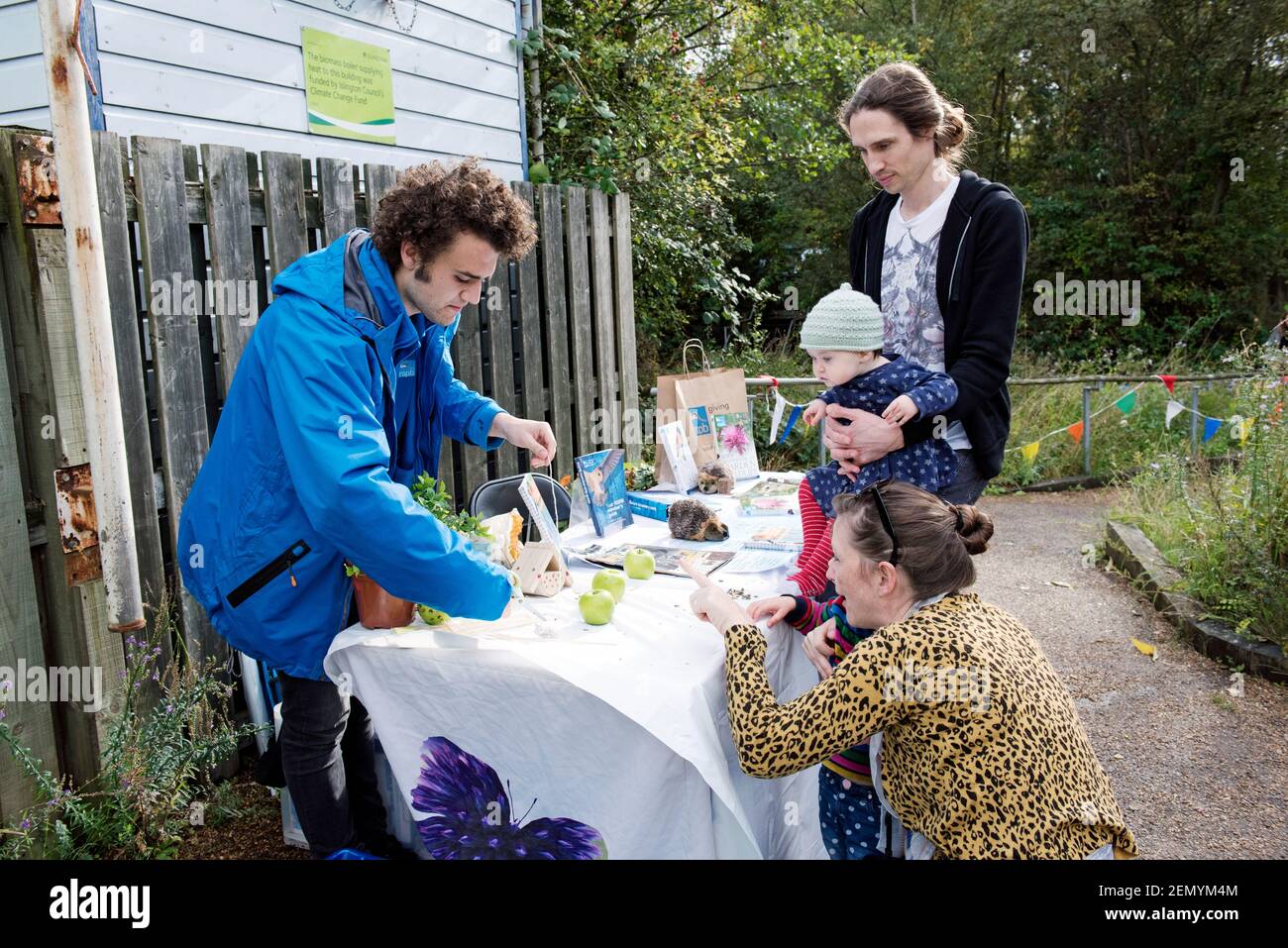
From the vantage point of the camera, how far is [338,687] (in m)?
2.48

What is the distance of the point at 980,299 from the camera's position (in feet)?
8.14

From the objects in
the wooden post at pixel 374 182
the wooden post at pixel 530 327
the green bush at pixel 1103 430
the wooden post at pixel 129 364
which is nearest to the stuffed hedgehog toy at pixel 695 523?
the wooden post at pixel 129 364

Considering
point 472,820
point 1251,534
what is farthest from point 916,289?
point 1251,534

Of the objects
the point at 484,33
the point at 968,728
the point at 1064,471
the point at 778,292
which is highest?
the point at 484,33

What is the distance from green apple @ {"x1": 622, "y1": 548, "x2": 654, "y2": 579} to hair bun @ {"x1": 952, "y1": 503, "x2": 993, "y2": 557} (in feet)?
3.39

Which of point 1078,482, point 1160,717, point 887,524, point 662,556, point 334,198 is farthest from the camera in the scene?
point 1078,482

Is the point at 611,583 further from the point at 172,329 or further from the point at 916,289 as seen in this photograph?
the point at 172,329

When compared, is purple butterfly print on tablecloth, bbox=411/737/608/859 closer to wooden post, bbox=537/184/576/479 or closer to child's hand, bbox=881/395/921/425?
child's hand, bbox=881/395/921/425

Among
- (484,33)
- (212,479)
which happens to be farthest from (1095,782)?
(484,33)

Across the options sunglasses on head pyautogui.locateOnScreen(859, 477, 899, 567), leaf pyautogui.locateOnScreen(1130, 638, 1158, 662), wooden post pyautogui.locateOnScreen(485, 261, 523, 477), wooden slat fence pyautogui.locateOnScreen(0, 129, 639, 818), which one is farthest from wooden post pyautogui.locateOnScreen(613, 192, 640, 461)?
sunglasses on head pyautogui.locateOnScreen(859, 477, 899, 567)

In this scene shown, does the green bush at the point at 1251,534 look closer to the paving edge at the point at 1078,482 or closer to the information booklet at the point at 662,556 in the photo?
the information booklet at the point at 662,556

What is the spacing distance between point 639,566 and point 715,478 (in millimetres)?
1084

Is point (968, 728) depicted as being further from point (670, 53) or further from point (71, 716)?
point (670, 53)
